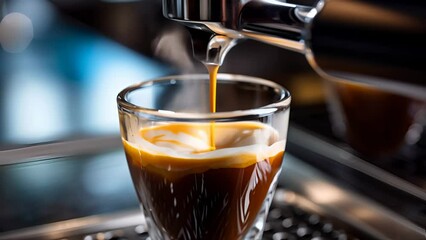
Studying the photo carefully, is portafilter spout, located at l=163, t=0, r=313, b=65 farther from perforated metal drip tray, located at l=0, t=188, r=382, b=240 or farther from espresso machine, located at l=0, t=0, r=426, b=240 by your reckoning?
perforated metal drip tray, located at l=0, t=188, r=382, b=240

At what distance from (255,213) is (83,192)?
0.18 metres

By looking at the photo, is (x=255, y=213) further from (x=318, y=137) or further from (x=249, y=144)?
(x=318, y=137)

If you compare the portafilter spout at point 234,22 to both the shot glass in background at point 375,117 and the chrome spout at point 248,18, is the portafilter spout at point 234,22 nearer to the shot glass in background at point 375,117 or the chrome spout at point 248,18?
the chrome spout at point 248,18

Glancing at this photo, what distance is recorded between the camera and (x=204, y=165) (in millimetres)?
361

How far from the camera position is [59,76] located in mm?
850

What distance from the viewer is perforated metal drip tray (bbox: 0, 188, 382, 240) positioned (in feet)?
1.50

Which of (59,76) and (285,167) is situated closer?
(285,167)

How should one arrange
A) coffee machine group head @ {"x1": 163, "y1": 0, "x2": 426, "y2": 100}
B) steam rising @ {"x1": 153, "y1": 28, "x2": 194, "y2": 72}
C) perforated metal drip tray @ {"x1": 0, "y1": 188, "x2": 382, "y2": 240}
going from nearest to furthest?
coffee machine group head @ {"x1": 163, "y1": 0, "x2": 426, "y2": 100}, perforated metal drip tray @ {"x1": 0, "y1": 188, "x2": 382, "y2": 240}, steam rising @ {"x1": 153, "y1": 28, "x2": 194, "y2": 72}

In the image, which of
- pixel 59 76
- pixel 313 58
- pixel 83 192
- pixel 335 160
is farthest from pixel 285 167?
pixel 59 76

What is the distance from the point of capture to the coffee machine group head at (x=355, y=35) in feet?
0.79

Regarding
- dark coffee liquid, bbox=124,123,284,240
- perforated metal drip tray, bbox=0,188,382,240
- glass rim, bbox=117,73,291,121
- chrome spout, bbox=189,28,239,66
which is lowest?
perforated metal drip tray, bbox=0,188,382,240

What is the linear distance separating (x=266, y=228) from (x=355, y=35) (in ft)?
0.77

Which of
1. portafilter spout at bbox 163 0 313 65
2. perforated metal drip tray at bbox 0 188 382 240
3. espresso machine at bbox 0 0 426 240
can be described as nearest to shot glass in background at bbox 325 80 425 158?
espresso machine at bbox 0 0 426 240

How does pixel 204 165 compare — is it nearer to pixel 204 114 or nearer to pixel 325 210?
pixel 204 114
